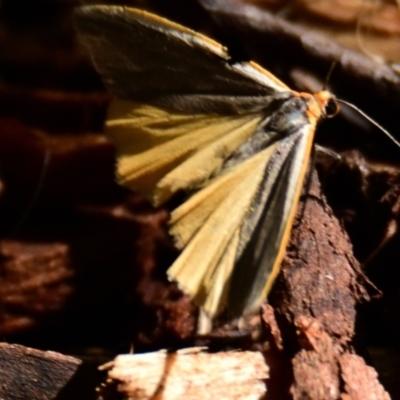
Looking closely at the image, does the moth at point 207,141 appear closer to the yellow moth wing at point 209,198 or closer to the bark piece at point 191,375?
the yellow moth wing at point 209,198

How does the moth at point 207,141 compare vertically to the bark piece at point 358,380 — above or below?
above

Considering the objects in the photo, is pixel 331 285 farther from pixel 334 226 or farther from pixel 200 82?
pixel 200 82

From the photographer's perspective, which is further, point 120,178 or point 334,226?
point 120,178

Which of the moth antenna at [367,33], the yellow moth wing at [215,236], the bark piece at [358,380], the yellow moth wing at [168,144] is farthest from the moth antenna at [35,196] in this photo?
the bark piece at [358,380]

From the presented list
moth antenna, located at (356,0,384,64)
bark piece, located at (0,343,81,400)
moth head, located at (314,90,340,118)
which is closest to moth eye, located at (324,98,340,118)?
moth head, located at (314,90,340,118)

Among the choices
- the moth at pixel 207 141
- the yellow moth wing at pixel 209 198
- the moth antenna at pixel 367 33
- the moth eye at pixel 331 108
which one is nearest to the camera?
the moth at pixel 207 141

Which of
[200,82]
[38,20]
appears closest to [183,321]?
[200,82]

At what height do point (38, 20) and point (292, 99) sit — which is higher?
point (38, 20)

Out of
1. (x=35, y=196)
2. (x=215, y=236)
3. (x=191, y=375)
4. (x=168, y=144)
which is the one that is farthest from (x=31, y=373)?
(x=35, y=196)
